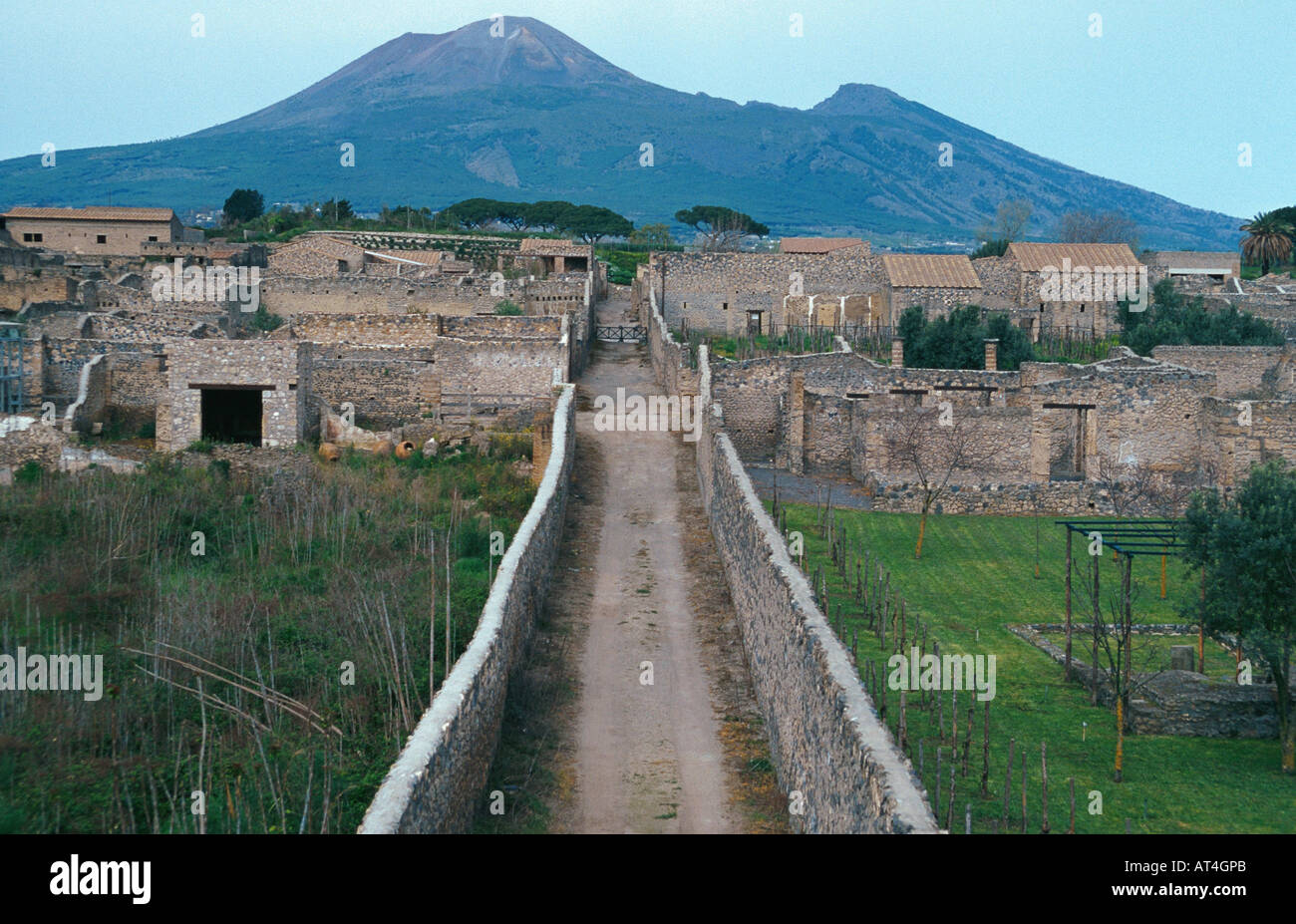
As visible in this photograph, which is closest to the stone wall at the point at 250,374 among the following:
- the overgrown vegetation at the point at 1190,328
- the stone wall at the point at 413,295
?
the stone wall at the point at 413,295

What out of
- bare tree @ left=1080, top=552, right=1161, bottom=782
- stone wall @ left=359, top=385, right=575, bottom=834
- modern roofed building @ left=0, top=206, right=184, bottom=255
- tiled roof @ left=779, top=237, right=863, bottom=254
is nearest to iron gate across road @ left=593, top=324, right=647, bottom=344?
stone wall @ left=359, top=385, right=575, bottom=834

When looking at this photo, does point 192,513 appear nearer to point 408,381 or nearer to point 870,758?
point 408,381

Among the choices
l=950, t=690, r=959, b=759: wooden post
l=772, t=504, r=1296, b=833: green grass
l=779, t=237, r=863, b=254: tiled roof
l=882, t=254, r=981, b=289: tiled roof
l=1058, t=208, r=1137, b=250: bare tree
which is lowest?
l=772, t=504, r=1296, b=833: green grass

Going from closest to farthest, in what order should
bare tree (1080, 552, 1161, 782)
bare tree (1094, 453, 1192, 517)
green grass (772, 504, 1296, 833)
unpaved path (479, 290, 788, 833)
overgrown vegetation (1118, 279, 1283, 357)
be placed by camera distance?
unpaved path (479, 290, 788, 833)
green grass (772, 504, 1296, 833)
bare tree (1080, 552, 1161, 782)
bare tree (1094, 453, 1192, 517)
overgrown vegetation (1118, 279, 1283, 357)

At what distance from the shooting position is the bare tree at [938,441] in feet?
102

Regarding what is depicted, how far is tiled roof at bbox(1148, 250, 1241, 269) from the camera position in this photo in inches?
2761

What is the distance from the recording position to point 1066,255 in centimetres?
5341

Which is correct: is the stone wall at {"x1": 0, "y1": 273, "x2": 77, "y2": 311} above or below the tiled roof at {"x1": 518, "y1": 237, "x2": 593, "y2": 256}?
below

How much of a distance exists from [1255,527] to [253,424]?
2341 cm

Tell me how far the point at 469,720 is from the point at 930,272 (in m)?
40.2

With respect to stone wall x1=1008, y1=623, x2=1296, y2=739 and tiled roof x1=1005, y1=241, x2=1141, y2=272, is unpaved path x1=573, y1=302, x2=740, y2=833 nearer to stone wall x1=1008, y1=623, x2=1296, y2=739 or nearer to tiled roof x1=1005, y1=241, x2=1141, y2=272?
stone wall x1=1008, y1=623, x2=1296, y2=739

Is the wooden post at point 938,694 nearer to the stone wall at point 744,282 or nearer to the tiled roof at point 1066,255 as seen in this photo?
the stone wall at point 744,282

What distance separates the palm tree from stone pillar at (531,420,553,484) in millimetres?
58725

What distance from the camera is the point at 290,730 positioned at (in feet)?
52.2
